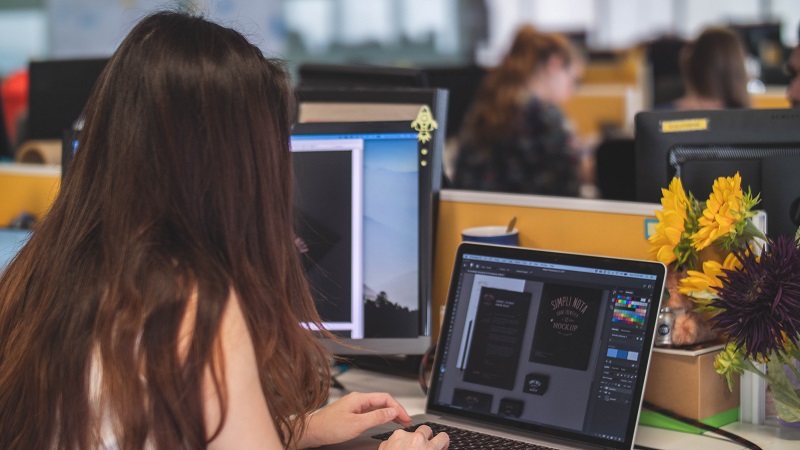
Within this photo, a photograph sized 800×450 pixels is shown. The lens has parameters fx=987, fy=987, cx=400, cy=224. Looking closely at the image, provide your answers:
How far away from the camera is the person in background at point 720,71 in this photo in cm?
376

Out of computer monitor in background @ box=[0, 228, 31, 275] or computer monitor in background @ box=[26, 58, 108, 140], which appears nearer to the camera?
computer monitor in background @ box=[0, 228, 31, 275]

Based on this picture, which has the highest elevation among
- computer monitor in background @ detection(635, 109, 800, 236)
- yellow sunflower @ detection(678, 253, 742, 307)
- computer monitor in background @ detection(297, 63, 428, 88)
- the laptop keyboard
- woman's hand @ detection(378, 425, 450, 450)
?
computer monitor in background @ detection(297, 63, 428, 88)

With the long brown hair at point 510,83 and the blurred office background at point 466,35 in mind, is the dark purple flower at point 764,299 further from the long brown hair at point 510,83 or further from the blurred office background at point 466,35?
the blurred office background at point 466,35

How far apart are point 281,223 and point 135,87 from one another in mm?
216

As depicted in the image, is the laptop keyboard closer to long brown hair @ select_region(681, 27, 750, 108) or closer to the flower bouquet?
the flower bouquet

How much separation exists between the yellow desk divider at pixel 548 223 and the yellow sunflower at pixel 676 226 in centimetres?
8

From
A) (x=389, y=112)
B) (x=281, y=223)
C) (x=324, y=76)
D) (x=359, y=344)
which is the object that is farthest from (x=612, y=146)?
(x=281, y=223)

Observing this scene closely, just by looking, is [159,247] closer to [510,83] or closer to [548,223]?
[548,223]

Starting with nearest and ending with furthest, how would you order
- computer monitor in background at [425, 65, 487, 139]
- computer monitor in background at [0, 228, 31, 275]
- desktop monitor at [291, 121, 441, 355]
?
desktop monitor at [291, 121, 441, 355], computer monitor in background at [0, 228, 31, 275], computer monitor in background at [425, 65, 487, 139]

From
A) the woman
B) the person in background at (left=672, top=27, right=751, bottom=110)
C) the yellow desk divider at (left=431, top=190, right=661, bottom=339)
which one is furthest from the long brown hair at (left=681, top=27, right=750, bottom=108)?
the woman

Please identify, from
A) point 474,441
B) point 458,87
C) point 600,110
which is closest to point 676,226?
point 474,441

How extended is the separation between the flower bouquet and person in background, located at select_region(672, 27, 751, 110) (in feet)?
8.04

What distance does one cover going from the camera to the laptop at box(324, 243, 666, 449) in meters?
1.34

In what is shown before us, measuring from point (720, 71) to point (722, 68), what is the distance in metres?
0.01
